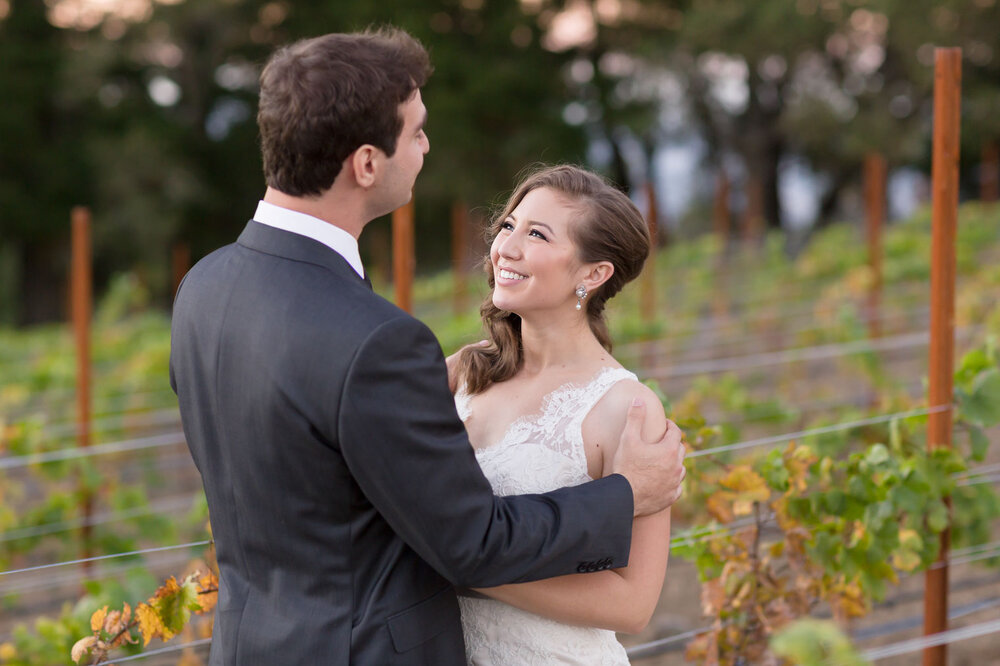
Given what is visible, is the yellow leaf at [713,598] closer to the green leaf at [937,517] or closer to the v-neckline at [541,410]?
the green leaf at [937,517]

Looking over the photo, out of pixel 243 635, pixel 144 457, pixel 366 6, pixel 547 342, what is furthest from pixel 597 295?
pixel 366 6

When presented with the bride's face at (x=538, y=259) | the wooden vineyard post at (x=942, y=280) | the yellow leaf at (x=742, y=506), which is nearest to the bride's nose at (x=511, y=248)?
the bride's face at (x=538, y=259)

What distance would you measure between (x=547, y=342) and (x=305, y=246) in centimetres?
59

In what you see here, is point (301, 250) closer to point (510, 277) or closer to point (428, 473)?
point (428, 473)

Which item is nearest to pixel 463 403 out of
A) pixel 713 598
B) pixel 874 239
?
pixel 713 598

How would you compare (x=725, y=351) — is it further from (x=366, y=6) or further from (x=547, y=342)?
(x=366, y=6)

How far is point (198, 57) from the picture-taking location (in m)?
21.8

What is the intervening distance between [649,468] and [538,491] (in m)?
0.22

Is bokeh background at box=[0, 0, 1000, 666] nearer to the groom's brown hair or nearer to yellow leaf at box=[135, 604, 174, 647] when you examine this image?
yellow leaf at box=[135, 604, 174, 647]

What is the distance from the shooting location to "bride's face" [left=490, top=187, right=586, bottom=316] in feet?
5.88

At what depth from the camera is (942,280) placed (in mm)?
2578

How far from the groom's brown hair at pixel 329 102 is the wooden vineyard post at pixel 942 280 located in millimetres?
1682

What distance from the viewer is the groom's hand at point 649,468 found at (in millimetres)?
1571

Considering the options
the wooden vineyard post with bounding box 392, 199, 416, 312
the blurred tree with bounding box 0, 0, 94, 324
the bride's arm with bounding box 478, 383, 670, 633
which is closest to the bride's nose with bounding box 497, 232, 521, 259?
the bride's arm with bounding box 478, 383, 670, 633
